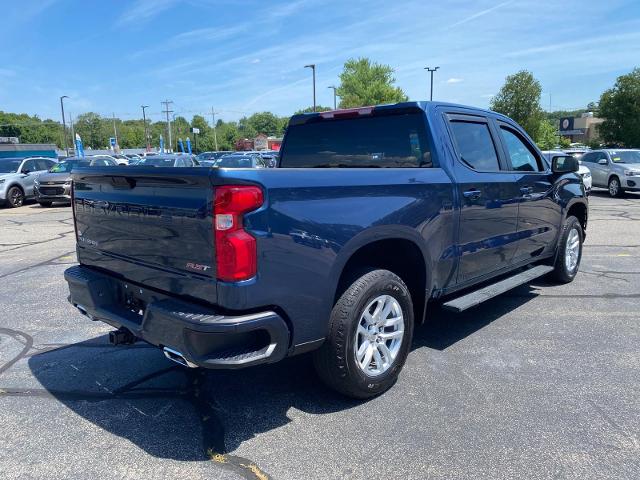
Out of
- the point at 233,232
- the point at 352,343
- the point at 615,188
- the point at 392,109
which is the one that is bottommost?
the point at 615,188

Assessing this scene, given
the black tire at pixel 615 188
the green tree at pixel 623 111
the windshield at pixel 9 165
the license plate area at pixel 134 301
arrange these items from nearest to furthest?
the license plate area at pixel 134 301 → the black tire at pixel 615 188 → the windshield at pixel 9 165 → the green tree at pixel 623 111

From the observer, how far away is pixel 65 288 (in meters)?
6.48

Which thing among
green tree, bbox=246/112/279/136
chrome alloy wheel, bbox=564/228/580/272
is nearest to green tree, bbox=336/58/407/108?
chrome alloy wheel, bbox=564/228/580/272

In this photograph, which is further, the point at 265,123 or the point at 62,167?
the point at 265,123

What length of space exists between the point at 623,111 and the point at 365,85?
27107mm

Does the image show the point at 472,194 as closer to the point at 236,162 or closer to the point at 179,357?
the point at 179,357

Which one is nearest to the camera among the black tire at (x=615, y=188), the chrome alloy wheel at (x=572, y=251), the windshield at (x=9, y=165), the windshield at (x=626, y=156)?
the chrome alloy wheel at (x=572, y=251)

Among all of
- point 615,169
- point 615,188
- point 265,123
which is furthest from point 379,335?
point 265,123

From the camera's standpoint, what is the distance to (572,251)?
252 inches

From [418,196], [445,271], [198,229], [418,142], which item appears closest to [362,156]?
[418,142]

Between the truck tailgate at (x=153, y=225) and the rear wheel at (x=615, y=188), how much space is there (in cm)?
1890

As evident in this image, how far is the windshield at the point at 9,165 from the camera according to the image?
18.8 meters

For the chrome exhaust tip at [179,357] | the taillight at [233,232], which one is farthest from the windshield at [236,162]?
the taillight at [233,232]

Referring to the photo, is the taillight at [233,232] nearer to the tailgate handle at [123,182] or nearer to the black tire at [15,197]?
the tailgate handle at [123,182]
